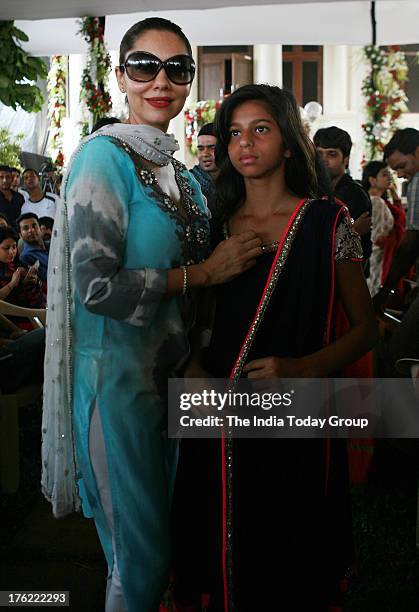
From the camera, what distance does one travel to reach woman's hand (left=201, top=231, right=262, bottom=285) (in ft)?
5.32

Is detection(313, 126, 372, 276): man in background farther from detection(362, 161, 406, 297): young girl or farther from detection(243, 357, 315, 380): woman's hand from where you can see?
detection(243, 357, 315, 380): woman's hand

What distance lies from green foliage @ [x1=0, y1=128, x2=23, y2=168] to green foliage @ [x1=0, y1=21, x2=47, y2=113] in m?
2.75

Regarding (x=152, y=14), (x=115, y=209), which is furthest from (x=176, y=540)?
(x=152, y=14)

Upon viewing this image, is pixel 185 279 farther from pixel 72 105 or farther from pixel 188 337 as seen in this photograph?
pixel 72 105

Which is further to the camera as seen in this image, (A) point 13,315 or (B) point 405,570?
(A) point 13,315

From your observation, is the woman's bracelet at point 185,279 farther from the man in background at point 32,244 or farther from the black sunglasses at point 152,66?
the man in background at point 32,244

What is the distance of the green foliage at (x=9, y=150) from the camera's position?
850 cm

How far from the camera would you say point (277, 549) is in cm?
167

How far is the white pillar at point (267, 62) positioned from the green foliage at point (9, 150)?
11868 millimetres

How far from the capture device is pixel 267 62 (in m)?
19.6

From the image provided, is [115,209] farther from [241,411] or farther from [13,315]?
[13,315]

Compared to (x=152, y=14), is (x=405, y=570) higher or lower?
lower

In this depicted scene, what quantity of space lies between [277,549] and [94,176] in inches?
35.0

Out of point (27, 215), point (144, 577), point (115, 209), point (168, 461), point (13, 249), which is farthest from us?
point (27, 215)
